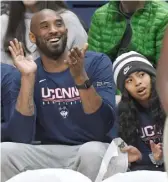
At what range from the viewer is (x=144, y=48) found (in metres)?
2.45

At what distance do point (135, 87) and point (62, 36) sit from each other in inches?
14.7

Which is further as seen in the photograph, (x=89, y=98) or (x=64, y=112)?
(x=64, y=112)

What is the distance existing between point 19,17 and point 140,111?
93 centimetres

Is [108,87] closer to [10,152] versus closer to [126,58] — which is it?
[126,58]

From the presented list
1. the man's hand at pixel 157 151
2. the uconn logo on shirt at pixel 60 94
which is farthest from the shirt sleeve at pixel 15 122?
the man's hand at pixel 157 151

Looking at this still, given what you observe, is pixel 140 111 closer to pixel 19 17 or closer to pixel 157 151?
pixel 157 151

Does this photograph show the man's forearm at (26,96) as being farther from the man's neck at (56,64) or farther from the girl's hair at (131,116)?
the girl's hair at (131,116)

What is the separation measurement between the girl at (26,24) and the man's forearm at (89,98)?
55 centimetres

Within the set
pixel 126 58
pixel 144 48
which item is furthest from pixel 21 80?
pixel 144 48

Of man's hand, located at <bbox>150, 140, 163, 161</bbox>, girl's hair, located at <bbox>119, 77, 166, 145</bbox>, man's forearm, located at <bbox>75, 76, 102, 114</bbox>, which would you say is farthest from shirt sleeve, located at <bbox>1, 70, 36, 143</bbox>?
man's hand, located at <bbox>150, 140, 163, 161</bbox>

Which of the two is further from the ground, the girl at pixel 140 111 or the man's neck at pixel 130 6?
the man's neck at pixel 130 6

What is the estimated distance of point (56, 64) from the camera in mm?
2240

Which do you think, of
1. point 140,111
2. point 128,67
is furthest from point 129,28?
point 140,111

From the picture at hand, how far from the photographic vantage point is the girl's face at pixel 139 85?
2066mm
